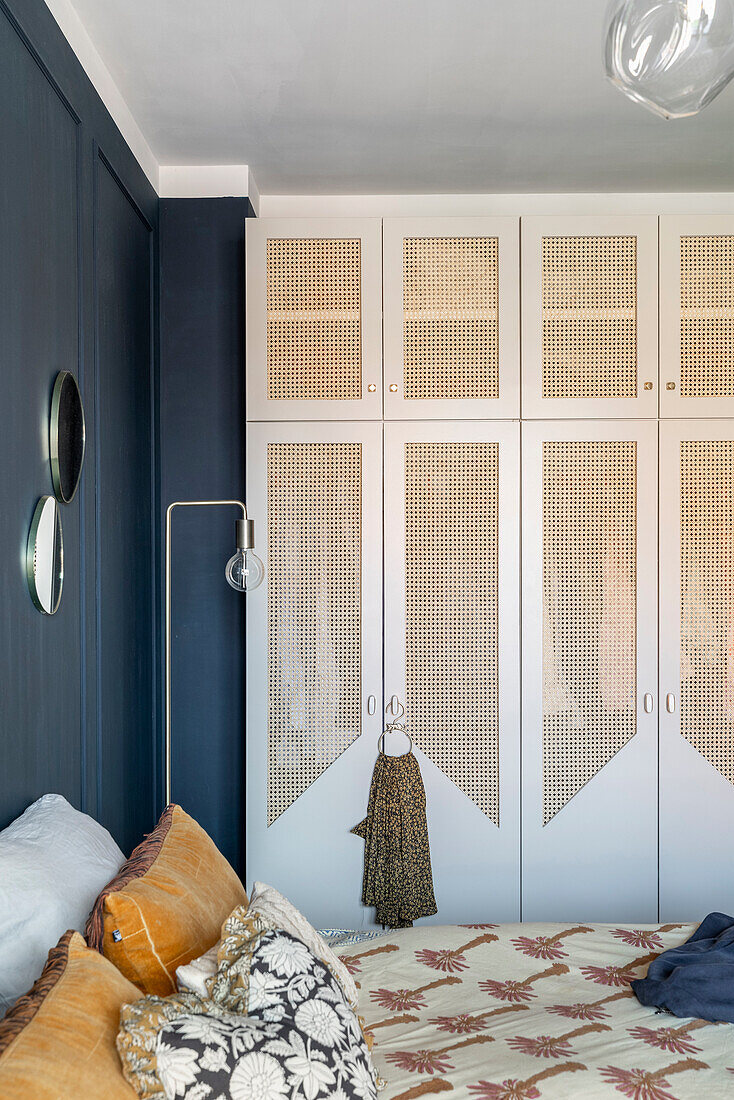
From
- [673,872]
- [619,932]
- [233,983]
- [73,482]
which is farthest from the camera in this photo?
[673,872]

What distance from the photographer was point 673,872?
3.08 m

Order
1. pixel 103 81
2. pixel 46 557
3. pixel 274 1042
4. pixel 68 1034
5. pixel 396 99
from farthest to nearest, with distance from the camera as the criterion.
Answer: pixel 396 99 → pixel 103 81 → pixel 46 557 → pixel 274 1042 → pixel 68 1034

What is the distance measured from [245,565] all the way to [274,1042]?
5.41 ft

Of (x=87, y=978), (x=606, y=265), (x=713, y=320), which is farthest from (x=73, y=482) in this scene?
(x=713, y=320)

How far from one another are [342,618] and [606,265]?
1.57 m

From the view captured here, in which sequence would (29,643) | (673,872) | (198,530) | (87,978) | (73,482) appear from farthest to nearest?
(198,530), (673,872), (73,482), (29,643), (87,978)

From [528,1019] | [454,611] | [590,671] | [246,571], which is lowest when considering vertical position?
[528,1019]

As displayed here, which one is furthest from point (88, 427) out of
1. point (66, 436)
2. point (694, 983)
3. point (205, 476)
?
point (694, 983)

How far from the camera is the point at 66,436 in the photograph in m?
2.20

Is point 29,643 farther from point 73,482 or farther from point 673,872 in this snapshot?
point 673,872

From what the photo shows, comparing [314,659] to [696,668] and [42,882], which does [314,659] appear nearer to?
[696,668]

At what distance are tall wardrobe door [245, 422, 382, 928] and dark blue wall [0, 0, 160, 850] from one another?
0.42 meters

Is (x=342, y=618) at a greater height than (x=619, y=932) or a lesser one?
greater

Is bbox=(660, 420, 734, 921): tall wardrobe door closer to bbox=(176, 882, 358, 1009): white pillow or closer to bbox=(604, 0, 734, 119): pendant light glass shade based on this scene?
bbox=(176, 882, 358, 1009): white pillow
